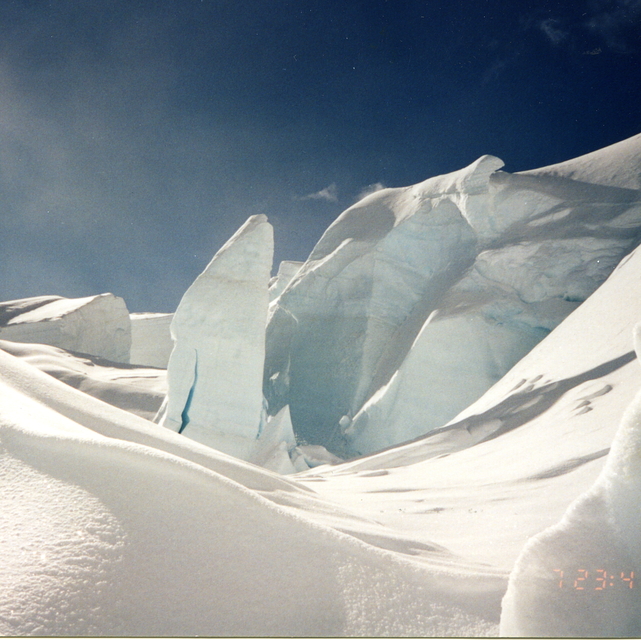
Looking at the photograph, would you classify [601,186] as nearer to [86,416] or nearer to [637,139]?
[637,139]

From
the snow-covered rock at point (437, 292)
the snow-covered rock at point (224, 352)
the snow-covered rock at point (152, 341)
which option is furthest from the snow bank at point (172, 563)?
the snow-covered rock at point (152, 341)

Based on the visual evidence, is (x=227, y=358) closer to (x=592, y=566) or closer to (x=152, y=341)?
(x=592, y=566)

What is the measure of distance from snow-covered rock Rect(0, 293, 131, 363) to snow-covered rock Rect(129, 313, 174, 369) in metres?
2.54

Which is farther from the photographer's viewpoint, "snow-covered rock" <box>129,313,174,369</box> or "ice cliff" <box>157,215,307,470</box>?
"snow-covered rock" <box>129,313,174,369</box>

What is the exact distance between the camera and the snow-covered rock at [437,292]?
11.0 meters

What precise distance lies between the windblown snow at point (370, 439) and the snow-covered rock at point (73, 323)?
0.49 feet

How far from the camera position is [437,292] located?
527 inches

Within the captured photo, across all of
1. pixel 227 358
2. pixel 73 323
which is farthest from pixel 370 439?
pixel 73 323

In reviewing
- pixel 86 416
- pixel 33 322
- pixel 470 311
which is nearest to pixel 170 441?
pixel 86 416

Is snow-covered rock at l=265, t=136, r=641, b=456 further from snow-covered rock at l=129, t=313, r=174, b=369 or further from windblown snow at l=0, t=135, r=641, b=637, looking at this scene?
snow-covered rock at l=129, t=313, r=174, b=369

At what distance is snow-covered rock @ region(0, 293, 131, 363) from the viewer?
1838 centimetres

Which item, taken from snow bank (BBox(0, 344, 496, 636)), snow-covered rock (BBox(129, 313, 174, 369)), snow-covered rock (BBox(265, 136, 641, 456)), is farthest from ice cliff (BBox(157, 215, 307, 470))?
snow-covered rock (BBox(129, 313, 174, 369))
